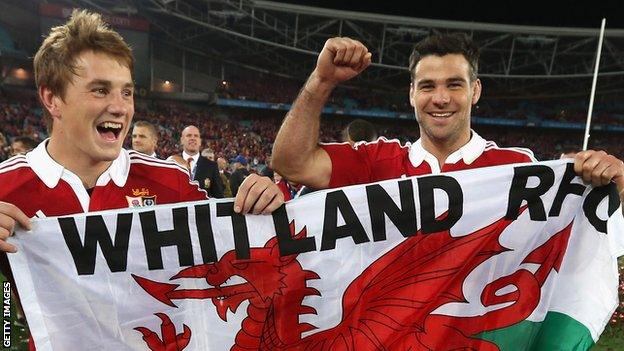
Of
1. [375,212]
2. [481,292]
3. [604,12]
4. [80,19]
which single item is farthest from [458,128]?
[604,12]

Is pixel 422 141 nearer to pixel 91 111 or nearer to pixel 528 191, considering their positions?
pixel 528 191

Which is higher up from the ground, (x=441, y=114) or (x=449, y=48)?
(x=449, y=48)

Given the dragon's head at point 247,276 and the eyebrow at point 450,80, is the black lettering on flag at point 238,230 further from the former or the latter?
the eyebrow at point 450,80

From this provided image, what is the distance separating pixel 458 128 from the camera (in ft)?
6.76

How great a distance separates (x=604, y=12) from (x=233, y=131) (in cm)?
1897

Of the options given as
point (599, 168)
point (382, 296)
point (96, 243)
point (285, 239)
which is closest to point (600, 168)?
point (599, 168)

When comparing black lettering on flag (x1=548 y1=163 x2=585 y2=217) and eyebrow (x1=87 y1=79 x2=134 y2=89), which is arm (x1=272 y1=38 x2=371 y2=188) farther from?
black lettering on flag (x1=548 y1=163 x2=585 y2=217)

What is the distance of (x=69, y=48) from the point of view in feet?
5.81

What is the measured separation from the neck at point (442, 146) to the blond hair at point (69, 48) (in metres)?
1.18

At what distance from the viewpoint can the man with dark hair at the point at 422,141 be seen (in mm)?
1869

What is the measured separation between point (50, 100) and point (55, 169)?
238 mm

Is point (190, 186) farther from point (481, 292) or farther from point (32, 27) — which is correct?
point (32, 27)

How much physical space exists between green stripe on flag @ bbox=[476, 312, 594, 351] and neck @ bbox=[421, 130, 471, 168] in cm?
67

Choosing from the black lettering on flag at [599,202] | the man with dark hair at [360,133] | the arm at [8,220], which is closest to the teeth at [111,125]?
the arm at [8,220]
